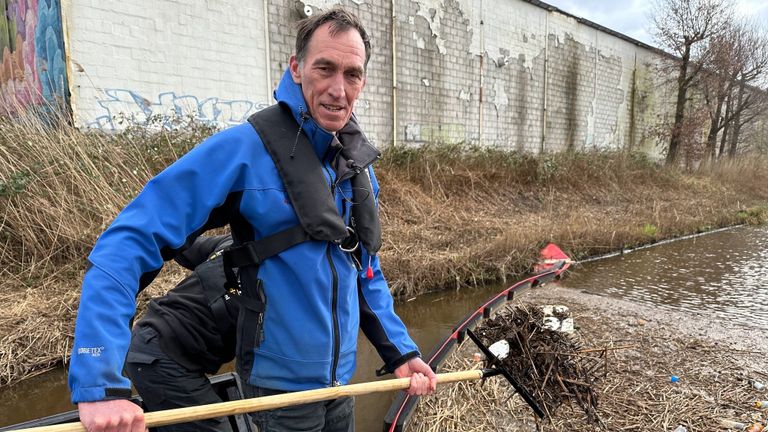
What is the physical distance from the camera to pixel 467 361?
3.29 metres

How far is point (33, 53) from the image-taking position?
5.81 m

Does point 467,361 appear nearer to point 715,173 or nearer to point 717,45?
point 715,173

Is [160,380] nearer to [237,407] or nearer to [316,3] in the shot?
[237,407]

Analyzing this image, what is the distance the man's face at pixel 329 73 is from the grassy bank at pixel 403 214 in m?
3.36

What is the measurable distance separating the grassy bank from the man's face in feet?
11.0

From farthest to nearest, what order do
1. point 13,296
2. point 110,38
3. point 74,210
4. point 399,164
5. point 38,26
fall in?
point 399,164 < point 110,38 < point 38,26 < point 74,210 < point 13,296

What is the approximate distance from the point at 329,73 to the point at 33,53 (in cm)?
633

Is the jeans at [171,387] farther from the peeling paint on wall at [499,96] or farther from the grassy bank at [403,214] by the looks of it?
the peeling paint on wall at [499,96]

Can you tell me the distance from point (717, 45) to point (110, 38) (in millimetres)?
19996

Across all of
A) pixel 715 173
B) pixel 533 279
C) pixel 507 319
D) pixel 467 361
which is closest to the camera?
pixel 507 319

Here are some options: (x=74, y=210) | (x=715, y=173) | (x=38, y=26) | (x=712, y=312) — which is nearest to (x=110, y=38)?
(x=38, y=26)

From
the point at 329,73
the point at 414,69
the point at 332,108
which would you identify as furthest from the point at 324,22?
the point at 414,69

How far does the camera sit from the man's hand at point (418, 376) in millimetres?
1708

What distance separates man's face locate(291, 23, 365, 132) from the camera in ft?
4.69
